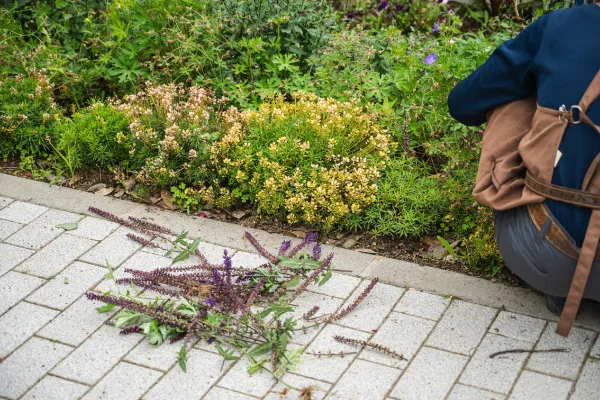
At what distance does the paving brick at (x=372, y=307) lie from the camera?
3698 mm

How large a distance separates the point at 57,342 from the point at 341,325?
1.34 meters

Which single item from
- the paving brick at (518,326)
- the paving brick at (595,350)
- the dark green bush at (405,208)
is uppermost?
the dark green bush at (405,208)

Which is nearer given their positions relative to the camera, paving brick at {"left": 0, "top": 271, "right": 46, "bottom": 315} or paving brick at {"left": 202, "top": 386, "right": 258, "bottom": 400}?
paving brick at {"left": 202, "top": 386, "right": 258, "bottom": 400}

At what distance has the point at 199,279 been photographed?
387 centimetres

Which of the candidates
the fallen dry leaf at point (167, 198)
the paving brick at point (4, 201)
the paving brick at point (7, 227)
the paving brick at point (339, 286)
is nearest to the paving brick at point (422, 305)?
the paving brick at point (339, 286)

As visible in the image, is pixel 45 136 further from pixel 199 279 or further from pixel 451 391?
pixel 451 391

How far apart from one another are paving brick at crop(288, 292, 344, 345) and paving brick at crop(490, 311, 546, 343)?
0.77 meters

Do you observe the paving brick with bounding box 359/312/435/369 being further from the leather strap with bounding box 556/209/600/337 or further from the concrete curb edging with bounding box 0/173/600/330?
the leather strap with bounding box 556/209/600/337

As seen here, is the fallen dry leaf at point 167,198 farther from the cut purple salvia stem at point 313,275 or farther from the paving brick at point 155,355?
the paving brick at point 155,355

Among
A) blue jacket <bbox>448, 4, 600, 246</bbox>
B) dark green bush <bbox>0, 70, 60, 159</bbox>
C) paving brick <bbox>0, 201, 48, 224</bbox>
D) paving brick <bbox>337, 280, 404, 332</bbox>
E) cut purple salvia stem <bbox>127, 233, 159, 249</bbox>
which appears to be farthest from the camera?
dark green bush <bbox>0, 70, 60, 159</bbox>

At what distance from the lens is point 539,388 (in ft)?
10.7

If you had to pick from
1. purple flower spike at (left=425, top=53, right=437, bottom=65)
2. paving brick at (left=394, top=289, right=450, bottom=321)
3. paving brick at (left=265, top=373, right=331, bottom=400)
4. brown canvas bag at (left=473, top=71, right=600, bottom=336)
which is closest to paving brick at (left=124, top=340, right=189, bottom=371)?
paving brick at (left=265, top=373, right=331, bottom=400)

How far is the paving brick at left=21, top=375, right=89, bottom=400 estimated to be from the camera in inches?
127

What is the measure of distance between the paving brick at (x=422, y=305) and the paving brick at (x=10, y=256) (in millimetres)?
2064
